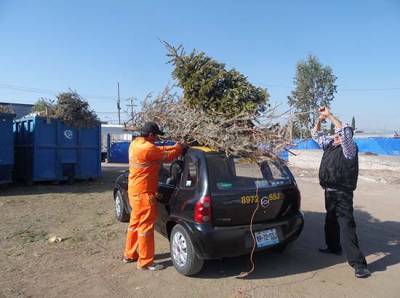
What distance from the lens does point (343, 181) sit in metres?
5.42

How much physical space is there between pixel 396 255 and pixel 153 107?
4319 mm

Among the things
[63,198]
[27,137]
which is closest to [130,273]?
[63,198]

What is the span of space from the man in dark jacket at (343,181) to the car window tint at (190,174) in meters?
1.86

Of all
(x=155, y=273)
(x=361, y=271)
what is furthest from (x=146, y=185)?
(x=361, y=271)

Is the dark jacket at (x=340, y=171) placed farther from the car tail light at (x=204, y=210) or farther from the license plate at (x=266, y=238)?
the car tail light at (x=204, y=210)

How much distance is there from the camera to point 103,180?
1514 centimetres

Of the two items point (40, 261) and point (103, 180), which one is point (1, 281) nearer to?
point (40, 261)

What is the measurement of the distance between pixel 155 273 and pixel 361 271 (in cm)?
253

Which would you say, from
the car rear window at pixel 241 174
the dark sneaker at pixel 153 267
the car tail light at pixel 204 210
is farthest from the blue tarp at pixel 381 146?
the car tail light at pixel 204 210

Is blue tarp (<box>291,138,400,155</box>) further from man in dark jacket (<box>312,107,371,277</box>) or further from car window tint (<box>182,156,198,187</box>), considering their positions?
car window tint (<box>182,156,198,187</box>)

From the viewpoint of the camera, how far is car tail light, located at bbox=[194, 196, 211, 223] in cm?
480

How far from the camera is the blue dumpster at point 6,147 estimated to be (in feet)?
38.8

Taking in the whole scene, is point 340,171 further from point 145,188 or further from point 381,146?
point 381,146

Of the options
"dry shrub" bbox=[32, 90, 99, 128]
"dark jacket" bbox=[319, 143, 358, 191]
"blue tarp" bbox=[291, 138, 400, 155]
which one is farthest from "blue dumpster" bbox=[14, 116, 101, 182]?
"blue tarp" bbox=[291, 138, 400, 155]
